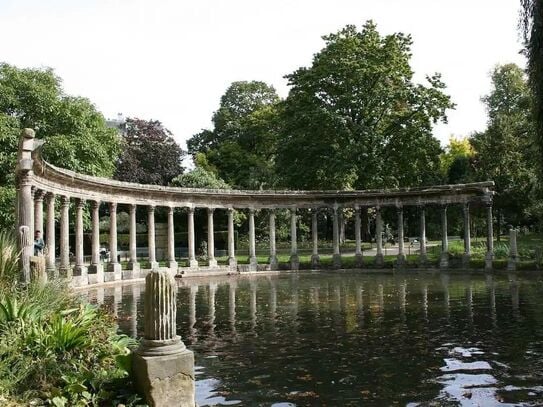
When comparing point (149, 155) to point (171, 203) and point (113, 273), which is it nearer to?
point (171, 203)

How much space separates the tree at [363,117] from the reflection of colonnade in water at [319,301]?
17349 millimetres

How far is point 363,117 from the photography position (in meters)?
51.9

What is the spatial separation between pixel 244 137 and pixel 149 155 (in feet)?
38.8

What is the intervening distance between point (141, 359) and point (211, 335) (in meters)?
7.71

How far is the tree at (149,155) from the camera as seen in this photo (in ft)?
211

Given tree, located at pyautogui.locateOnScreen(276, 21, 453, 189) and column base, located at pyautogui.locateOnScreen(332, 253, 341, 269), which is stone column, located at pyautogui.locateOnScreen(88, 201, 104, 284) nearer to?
column base, located at pyautogui.locateOnScreen(332, 253, 341, 269)

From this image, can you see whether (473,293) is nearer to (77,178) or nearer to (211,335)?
(211,335)

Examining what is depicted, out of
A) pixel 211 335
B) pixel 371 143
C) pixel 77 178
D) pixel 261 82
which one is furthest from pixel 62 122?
pixel 261 82

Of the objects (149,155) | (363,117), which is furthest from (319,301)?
(149,155)

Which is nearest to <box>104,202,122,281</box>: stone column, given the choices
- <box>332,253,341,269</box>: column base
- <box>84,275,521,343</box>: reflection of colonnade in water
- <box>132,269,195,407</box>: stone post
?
<box>84,275,521,343</box>: reflection of colonnade in water

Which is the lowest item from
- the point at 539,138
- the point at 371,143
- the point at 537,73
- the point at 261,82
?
the point at 539,138

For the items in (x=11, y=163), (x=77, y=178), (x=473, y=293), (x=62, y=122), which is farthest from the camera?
(x=62, y=122)

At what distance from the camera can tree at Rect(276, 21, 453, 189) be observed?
50188 millimetres

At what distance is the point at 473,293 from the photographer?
25.8 metres
